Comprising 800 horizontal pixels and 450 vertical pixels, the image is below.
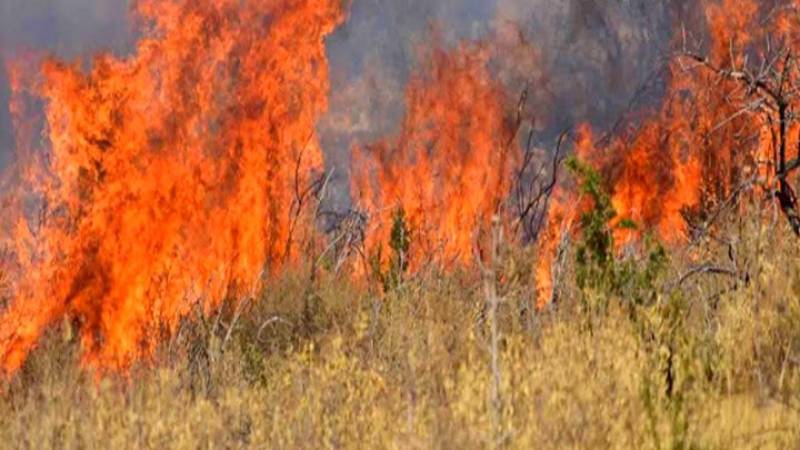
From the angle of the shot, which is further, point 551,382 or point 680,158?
point 680,158

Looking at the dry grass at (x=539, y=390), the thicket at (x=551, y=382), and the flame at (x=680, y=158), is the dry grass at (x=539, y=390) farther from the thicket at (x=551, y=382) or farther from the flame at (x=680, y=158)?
the flame at (x=680, y=158)

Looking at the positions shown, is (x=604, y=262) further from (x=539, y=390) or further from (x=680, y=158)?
(x=680, y=158)

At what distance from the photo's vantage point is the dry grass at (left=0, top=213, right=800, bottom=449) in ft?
16.0

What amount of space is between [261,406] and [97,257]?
838 centimetres

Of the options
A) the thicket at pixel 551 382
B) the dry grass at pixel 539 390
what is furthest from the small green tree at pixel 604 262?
the dry grass at pixel 539 390

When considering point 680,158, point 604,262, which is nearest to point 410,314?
point 604,262

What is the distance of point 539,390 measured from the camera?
5.58m

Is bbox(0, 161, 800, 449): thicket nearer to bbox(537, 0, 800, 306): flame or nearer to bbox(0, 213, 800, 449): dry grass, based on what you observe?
bbox(0, 213, 800, 449): dry grass

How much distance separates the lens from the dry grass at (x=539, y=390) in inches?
192

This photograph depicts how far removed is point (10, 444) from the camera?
669cm

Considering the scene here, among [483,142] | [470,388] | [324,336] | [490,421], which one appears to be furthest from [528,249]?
[483,142]

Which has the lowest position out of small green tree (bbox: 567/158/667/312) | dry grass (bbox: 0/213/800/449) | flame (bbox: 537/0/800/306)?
dry grass (bbox: 0/213/800/449)

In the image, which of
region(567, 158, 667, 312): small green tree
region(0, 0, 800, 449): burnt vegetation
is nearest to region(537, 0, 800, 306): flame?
region(0, 0, 800, 449): burnt vegetation

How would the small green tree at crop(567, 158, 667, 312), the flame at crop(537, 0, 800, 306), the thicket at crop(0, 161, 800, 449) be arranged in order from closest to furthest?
1. the thicket at crop(0, 161, 800, 449)
2. the small green tree at crop(567, 158, 667, 312)
3. the flame at crop(537, 0, 800, 306)
